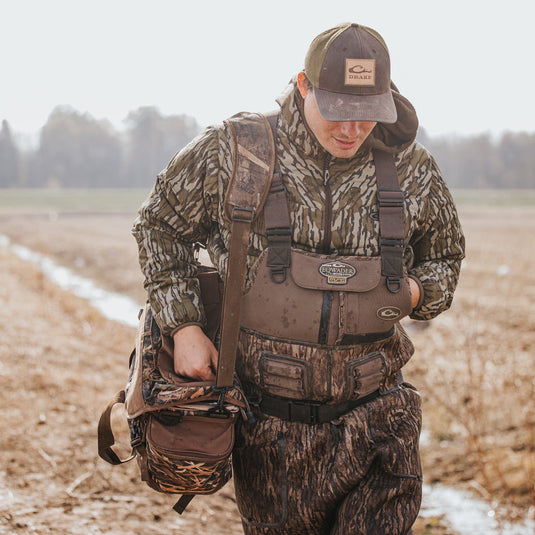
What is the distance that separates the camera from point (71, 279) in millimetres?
16078

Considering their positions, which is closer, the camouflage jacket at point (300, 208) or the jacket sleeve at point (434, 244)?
the camouflage jacket at point (300, 208)

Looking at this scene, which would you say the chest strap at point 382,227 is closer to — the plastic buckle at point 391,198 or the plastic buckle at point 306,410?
the plastic buckle at point 391,198

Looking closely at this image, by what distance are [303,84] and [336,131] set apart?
0.23 m

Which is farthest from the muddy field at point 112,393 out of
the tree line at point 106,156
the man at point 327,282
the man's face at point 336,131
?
the tree line at point 106,156

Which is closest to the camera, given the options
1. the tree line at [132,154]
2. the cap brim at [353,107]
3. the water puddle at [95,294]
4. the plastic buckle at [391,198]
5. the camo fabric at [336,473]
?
the cap brim at [353,107]

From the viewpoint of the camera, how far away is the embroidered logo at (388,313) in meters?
2.16

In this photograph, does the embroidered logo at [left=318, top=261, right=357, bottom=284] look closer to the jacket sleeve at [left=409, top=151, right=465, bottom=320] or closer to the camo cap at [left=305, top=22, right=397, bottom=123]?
the jacket sleeve at [left=409, top=151, right=465, bottom=320]

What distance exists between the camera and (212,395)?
7.00 ft

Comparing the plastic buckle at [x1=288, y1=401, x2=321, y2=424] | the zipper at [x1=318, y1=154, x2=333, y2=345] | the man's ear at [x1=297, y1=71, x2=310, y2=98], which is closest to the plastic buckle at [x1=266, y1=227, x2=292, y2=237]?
the zipper at [x1=318, y1=154, x2=333, y2=345]

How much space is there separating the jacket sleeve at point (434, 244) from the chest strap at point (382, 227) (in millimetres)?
137

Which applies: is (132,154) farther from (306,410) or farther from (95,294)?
(306,410)

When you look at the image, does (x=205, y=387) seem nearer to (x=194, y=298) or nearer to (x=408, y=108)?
(x=194, y=298)

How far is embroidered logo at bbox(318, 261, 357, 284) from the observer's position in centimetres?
210

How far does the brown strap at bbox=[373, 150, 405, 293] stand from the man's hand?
668 millimetres
